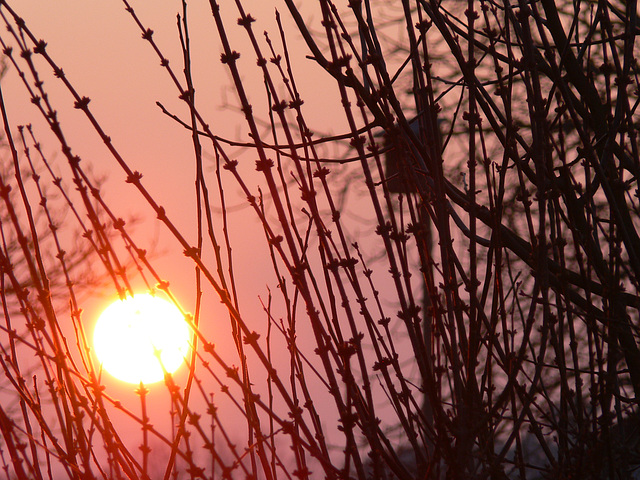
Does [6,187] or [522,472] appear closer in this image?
[522,472]

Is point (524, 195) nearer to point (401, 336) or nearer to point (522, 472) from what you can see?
point (522, 472)

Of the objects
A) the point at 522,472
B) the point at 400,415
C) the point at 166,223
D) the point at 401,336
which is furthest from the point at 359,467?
the point at 401,336

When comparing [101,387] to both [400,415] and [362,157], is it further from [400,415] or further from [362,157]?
[362,157]

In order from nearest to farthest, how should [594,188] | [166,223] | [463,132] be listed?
1. [166,223]
2. [594,188]
3. [463,132]

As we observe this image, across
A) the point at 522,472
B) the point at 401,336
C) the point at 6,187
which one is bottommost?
the point at 522,472

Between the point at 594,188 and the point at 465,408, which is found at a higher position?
the point at 594,188

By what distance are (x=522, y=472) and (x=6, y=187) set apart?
151 cm

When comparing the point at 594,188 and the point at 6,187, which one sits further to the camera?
the point at 594,188

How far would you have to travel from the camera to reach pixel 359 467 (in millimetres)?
1435

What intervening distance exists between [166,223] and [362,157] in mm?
467

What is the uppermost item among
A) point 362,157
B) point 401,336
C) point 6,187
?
point 401,336

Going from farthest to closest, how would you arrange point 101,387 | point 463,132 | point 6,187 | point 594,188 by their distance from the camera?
point 463,132 < point 594,188 < point 6,187 < point 101,387

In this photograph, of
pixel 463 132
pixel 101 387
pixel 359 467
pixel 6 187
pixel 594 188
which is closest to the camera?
pixel 359 467

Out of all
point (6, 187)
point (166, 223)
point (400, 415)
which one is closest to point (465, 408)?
point (400, 415)
